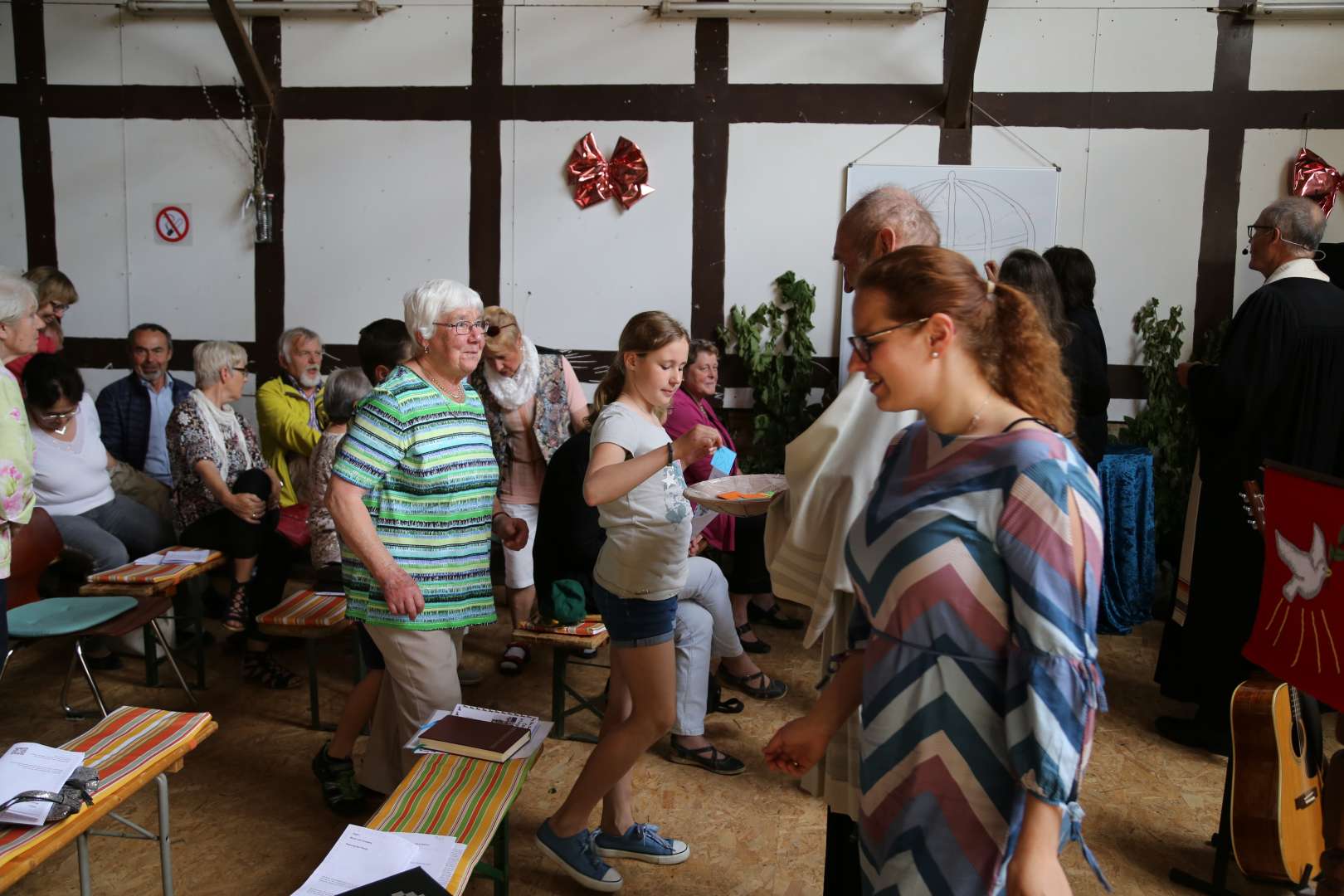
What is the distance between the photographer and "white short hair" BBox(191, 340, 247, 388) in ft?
14.7

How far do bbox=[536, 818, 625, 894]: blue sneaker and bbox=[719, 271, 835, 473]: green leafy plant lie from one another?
3.21m

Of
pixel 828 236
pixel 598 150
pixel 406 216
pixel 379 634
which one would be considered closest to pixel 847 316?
pixel 828 236

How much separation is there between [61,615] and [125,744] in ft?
5.08

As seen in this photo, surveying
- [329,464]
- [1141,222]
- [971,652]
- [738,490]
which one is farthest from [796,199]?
[971,652]

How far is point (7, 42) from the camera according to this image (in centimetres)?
620

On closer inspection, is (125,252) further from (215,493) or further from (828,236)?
(828,236)

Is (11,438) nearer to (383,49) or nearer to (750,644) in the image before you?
(750,644)

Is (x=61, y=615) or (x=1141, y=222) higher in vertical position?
(x=1141, y=222)

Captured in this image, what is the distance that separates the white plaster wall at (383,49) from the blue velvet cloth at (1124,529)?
447cm

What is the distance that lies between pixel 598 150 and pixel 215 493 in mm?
3061

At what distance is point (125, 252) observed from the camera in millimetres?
6285

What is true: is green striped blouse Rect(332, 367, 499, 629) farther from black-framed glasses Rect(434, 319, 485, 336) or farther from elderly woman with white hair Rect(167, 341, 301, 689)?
elderly woman with white hair Rect(167, 341, 301, 689)

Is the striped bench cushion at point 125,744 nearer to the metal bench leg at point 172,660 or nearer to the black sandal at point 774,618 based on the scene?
the metal bench leg at point 172,660

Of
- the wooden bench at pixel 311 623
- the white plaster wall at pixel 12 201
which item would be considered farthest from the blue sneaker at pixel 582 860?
the white plaster wall at pixel 12 201
